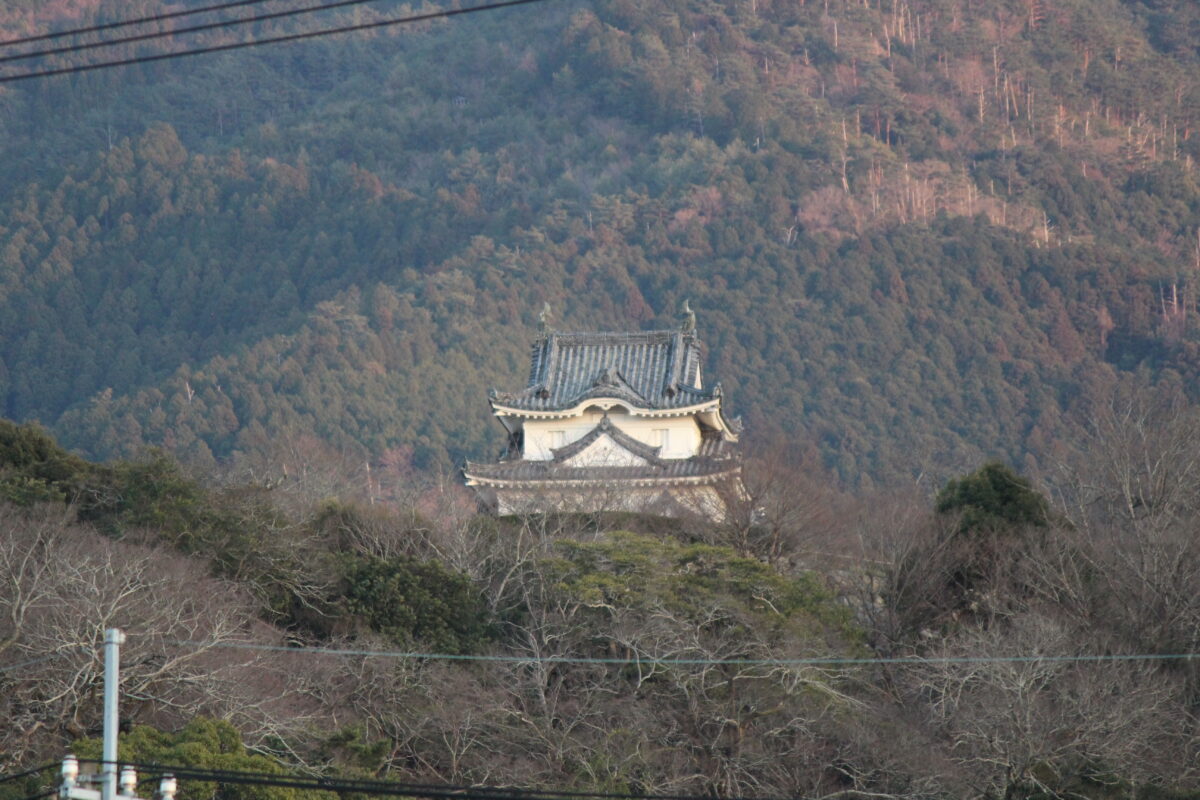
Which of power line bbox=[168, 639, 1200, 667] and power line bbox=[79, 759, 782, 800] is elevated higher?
power line bbox=[79, 759, 782, 800]

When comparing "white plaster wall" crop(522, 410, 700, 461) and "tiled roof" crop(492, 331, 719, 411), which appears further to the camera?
"tiled roof" crop(492, 331, 719, 411)

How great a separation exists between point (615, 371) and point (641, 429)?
160 cm

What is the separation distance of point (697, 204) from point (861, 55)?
77.4 feet

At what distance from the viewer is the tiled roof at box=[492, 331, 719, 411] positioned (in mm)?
43438

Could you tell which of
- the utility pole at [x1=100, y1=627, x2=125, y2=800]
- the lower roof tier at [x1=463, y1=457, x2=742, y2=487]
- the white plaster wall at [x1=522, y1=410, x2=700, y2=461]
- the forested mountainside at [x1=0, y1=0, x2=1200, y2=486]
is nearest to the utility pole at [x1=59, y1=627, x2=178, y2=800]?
the utility pole at [x1=100, y1=627, x2=125, y2=800]

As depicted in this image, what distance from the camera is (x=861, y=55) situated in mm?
129250

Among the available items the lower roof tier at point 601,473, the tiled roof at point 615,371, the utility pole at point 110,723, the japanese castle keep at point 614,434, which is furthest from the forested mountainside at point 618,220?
the utility pole at point 110,723

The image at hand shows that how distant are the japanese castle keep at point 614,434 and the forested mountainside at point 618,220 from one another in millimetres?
32218

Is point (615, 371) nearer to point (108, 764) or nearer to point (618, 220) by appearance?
point (108, 764)

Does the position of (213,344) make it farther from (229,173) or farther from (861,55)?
(861,55)

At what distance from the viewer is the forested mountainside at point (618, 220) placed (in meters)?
90.8

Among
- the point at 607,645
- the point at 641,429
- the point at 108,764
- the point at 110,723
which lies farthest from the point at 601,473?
the point at 108,764

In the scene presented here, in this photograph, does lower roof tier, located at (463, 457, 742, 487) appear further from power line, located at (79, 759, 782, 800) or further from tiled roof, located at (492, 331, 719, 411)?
power line, located at (79, 759, 782, 800)

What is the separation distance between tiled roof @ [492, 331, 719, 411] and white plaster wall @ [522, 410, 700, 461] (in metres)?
0.42
